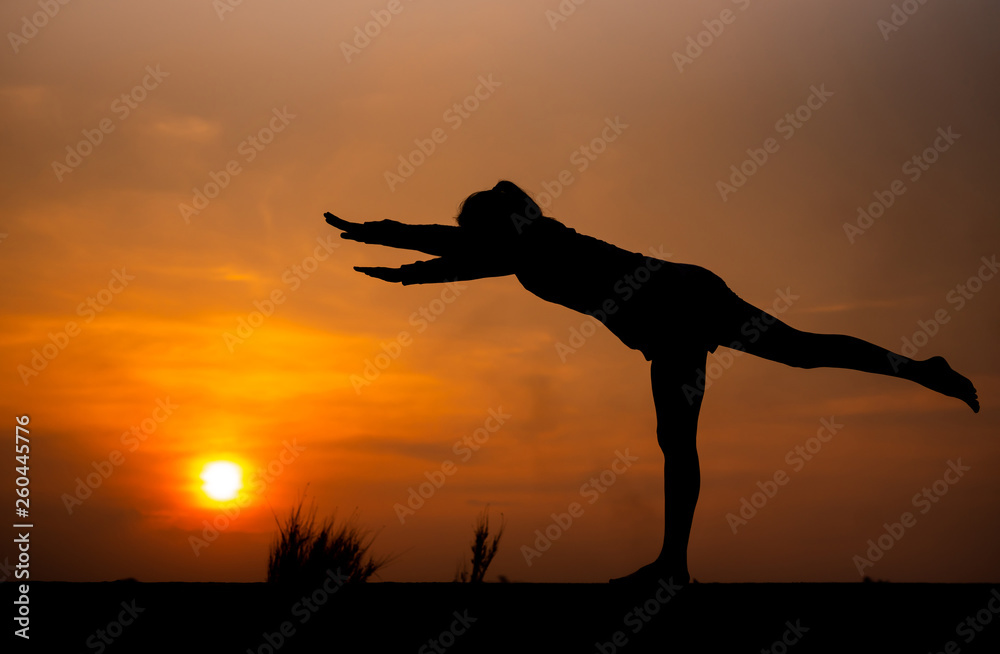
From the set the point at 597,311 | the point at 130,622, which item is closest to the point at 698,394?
the point at 597,311

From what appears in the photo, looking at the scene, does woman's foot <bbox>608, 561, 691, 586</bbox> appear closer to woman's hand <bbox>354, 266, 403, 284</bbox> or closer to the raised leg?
the raised leg

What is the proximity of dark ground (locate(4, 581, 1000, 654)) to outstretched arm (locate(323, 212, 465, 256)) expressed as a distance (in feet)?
4.81

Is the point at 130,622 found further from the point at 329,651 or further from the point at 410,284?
the point at 410,284

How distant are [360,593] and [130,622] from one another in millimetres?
937

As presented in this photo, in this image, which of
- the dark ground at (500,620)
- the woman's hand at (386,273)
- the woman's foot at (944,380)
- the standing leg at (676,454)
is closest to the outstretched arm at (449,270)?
the woman's hand at (386,273)

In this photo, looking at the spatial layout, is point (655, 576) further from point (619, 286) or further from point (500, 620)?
point (619, 286)

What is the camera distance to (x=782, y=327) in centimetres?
428

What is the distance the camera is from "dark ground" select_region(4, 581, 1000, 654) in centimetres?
287

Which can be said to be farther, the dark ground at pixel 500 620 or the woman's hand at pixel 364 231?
the woman's hand at pixel 364 231

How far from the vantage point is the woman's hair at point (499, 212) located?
3.98 m

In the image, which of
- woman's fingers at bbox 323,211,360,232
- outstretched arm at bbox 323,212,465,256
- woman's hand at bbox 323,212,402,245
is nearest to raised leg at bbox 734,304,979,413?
outstretched arm at bbox 323,212,465,256

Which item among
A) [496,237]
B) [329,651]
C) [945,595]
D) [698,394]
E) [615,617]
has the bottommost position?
[945,595]

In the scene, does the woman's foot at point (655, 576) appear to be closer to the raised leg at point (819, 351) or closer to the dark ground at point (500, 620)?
the dark ground at point (500, 620)

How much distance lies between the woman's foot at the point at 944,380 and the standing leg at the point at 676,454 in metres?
1.30
